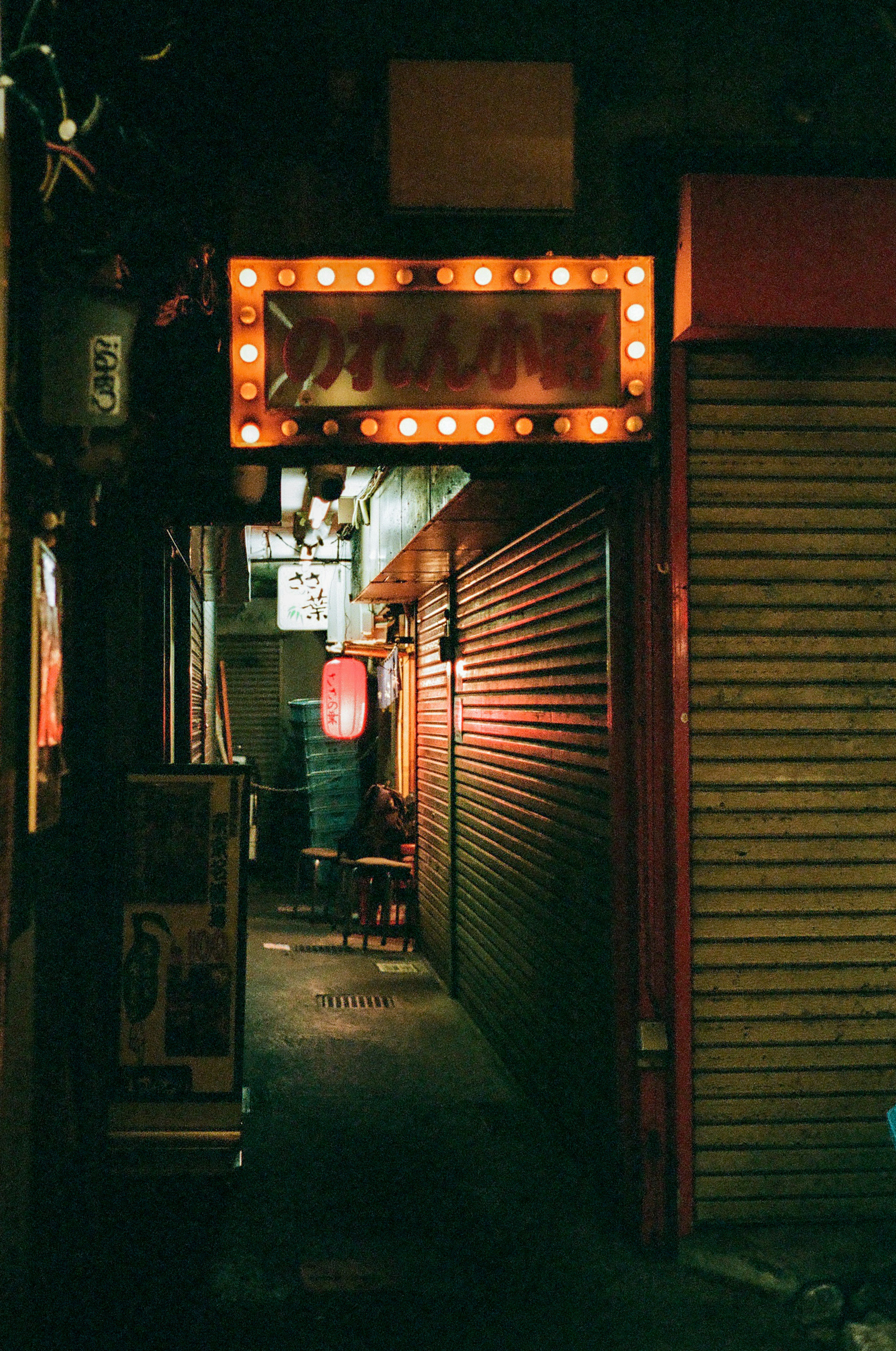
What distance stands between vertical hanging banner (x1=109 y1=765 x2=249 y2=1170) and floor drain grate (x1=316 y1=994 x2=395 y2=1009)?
524 centimetres

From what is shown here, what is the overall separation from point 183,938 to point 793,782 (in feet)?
11.2

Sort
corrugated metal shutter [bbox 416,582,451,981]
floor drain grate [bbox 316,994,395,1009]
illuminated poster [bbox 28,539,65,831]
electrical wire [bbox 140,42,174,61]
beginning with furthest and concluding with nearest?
1. corrugated metal shutter [bbox 416,582,451,981]
2. floor drain grate [bbox 316,994,395,1009]
3. electrical wire [bbox 140,42,174,61]
4. illuminated poster [bbox 28,539,65,831]

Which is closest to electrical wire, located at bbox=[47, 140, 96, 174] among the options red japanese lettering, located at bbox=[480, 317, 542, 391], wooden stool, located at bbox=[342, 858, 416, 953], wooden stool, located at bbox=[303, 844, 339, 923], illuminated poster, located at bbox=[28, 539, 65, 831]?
illuminated poster, located at bbox=[28, 539, 65, 831]

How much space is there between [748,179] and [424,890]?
9.62 m

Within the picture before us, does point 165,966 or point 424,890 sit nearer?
point 165,966

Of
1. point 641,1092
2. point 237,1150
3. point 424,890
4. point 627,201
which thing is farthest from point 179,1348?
point 424,890

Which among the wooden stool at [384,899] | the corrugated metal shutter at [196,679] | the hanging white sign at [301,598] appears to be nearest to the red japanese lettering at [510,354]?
the corrugated metal shutter at [196,679]

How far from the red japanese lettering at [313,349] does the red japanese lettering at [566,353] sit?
107cm

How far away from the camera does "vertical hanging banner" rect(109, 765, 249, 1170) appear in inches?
193

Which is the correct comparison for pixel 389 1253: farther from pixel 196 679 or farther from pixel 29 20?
pixel 196 679

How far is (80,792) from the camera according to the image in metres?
5.06

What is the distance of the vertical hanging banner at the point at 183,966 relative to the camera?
16.1ft

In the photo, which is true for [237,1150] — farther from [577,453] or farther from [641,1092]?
[577,453]

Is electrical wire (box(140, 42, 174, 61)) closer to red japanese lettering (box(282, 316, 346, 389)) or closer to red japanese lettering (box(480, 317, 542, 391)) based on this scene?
red japanese lettering (box(282, 316, 346, 389))
